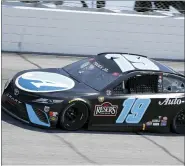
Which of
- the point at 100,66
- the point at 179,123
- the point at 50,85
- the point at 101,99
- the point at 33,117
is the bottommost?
the point at 179,123

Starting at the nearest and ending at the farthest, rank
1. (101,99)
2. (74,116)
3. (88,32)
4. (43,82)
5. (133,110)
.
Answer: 1. (74,116)
2. (101,99)
3. (43,82)
4. (133,110)
5. (88,32)

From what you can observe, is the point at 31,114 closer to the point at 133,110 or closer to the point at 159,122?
the point at 133,110

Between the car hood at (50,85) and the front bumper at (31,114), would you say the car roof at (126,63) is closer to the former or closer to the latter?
the car hood at (50,85)

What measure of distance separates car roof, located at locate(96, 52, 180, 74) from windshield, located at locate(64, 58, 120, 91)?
0.13 meters

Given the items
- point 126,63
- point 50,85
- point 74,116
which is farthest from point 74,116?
point 126,63

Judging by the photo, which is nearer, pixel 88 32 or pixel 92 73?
pixel 92 73

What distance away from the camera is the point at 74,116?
9031 mm

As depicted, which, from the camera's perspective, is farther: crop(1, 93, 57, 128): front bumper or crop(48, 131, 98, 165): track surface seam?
crop(1, 93, 57, 128): front bumper

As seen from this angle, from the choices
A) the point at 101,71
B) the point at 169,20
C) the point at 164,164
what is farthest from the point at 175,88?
the point at 169,20

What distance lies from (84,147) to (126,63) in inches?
87.0

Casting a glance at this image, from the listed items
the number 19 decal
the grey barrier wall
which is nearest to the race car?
the number 19 decal

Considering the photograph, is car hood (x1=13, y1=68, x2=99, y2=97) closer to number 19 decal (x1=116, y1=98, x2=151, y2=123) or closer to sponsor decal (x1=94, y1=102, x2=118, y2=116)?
sponsor decal (x1=94, y1=102, x2=118, y2=116)

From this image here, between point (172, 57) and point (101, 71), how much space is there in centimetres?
858

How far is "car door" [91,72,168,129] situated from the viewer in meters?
9.20
